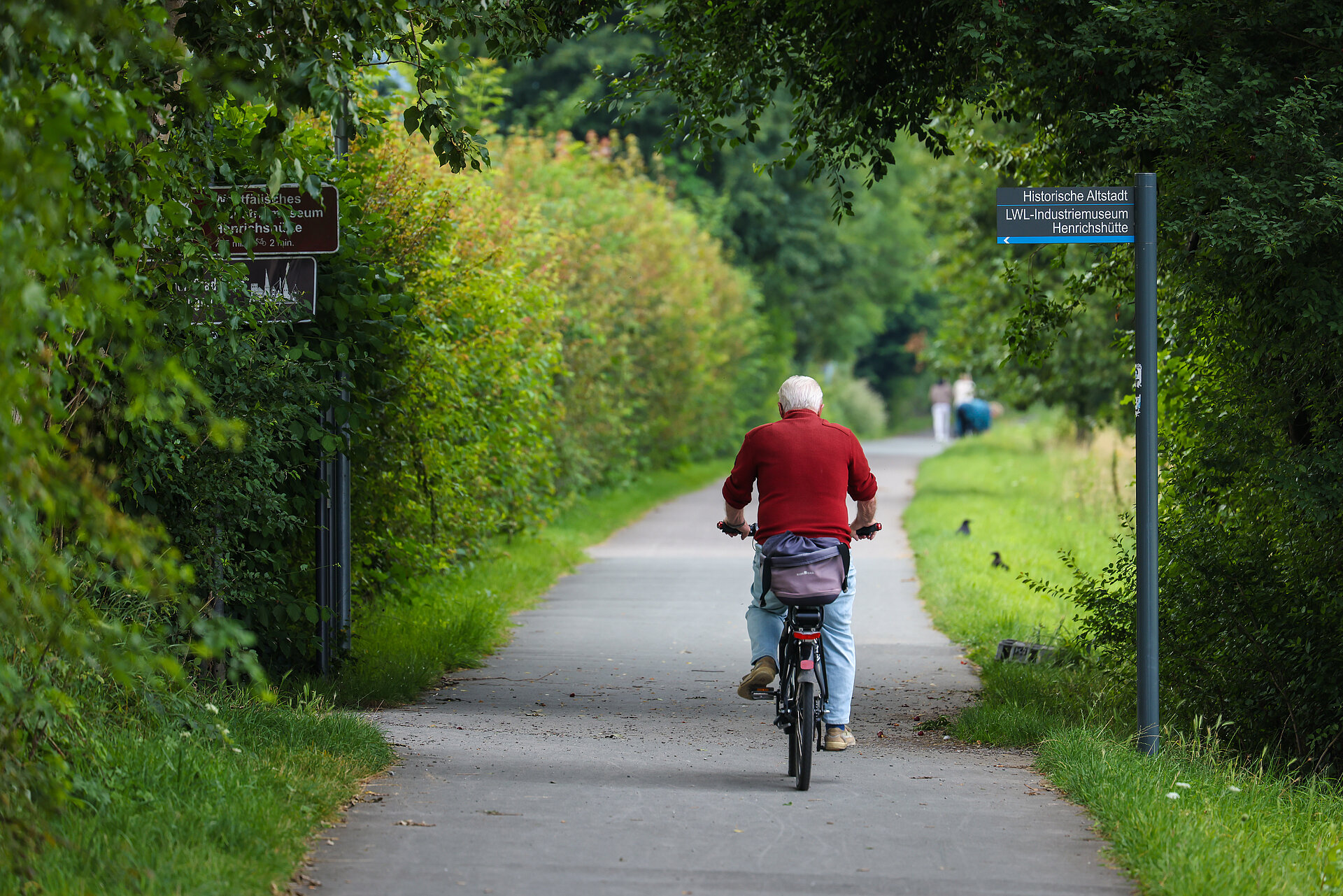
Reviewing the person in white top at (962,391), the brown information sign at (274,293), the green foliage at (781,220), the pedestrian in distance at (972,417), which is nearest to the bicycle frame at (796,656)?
the brown information sign at (274,293)

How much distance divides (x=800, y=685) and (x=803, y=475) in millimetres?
939

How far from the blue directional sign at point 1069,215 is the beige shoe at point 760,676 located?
2229mm

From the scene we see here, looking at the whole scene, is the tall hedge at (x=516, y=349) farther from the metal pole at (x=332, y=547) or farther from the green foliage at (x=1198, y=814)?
the green foliage at (x=1198, y=814)

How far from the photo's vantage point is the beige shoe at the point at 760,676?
6.86 metres

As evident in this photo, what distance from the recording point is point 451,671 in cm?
984

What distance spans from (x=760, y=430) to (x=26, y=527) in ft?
12.0

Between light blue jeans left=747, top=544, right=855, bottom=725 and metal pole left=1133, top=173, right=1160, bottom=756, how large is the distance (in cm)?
134

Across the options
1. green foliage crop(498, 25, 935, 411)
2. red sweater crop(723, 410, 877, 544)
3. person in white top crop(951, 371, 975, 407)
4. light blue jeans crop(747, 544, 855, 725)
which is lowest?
light blue jeans crop(747, 544, 855, 725)

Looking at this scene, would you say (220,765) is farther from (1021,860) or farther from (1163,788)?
(1163,788)

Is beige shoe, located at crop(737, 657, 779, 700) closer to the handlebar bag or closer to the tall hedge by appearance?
the handlebar bag

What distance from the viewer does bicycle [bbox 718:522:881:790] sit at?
630 centimetres

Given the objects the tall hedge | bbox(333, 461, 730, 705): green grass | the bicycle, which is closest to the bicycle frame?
the bicycle

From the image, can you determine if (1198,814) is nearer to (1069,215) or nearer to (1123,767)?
(1123,767)

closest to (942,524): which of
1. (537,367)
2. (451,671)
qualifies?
(537,367)
